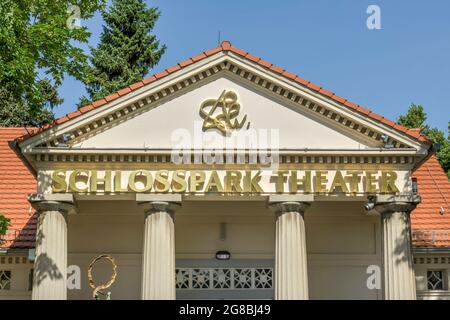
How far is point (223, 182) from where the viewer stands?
2853 centimetres

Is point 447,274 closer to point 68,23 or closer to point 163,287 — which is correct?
point 163,287

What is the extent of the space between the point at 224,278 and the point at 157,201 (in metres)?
5.47

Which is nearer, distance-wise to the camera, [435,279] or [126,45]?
[435,279]

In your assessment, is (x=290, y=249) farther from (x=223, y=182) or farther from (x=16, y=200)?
(x=16, y=200)

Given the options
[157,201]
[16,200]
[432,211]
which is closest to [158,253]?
[157,201]

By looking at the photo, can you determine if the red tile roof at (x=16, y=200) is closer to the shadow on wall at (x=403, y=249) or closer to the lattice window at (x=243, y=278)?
the lattice window at (x=243, y=278)

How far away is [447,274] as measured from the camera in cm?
3319

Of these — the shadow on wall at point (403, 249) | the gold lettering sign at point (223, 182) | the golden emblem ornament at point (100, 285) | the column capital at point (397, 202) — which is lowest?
the golden emblem ornament at point (100, 285)

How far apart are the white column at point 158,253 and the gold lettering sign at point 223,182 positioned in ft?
2.32

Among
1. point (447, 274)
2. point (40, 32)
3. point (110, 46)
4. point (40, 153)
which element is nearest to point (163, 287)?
point (40, 153)

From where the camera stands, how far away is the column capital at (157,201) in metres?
28.3

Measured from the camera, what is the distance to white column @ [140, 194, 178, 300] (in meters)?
27.7

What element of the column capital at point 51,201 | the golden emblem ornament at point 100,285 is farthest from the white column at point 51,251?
the golden emblem ornament at point 100,285

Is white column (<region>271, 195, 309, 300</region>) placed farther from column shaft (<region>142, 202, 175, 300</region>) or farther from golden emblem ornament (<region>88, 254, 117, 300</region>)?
golden emblem ornament (<region>88, 254, 117, 300</region>)
